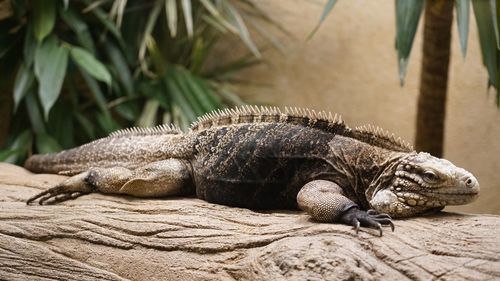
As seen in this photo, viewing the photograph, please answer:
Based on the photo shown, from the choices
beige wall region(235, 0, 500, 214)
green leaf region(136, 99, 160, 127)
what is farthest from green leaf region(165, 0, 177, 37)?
beige wall region(235, 0, 500, 214)

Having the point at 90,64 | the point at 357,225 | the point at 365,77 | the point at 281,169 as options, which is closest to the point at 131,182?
the point at 281,169

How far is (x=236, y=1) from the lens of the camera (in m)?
6.27

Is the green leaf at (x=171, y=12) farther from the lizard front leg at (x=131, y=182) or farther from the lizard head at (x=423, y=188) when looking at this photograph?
the lizard head at (x=423, y=188)

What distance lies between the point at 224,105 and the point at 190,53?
63 centimetres

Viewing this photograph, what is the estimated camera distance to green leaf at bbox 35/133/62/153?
511 centimetres

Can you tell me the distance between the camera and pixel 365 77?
5973 mm

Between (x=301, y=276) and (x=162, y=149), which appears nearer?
(x=301, y=276)

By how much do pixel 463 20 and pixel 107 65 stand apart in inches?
117

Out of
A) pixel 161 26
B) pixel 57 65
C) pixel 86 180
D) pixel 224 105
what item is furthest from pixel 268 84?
pixel 86 180

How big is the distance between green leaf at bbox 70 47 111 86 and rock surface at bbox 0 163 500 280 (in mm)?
1492

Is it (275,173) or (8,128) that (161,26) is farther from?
(275,173)

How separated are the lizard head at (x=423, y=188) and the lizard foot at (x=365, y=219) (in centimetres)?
14

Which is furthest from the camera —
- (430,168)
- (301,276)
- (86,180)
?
(86,180)

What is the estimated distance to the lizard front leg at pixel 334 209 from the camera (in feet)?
9.29
